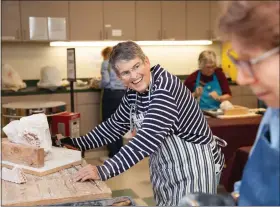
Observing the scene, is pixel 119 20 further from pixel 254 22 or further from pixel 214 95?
pixel 254 22

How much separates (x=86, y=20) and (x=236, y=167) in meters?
3.76

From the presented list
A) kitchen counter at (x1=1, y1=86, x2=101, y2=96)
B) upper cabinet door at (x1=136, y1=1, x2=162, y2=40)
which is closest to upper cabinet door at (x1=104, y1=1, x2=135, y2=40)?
upper cabinet door at (x1=136, y1=1, x2=162, y2=40)

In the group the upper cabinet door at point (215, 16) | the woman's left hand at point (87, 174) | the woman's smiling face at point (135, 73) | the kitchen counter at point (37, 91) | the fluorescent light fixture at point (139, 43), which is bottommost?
the woman's left hand at point (87, 174)

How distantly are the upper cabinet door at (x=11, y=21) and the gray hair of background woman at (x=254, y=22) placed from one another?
550 cm

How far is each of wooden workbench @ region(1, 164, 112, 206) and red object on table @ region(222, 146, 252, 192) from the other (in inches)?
66.9

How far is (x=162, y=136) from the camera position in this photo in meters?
1.87

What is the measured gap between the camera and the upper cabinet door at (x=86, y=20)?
6.18 metres

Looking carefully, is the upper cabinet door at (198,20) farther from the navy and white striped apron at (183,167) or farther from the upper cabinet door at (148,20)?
the navy and white striped apron at (183,167)

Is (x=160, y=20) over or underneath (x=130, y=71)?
over

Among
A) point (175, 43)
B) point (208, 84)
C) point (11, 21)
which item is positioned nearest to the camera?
point (208, 84)

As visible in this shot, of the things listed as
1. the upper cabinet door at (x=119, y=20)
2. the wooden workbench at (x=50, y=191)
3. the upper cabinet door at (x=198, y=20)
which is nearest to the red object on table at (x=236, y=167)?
the wooden workbench at (x=50, y=191)

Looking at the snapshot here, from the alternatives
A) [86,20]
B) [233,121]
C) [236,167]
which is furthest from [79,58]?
[236,167]

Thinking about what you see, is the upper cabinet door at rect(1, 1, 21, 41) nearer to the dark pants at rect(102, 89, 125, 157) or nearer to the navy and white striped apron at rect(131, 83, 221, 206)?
the dark pants at rect(102, 89, 125, 157)

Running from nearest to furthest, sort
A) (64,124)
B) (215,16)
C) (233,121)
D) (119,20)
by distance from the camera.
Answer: (215,16) → (64,124) → (233,121) → (119,20)
